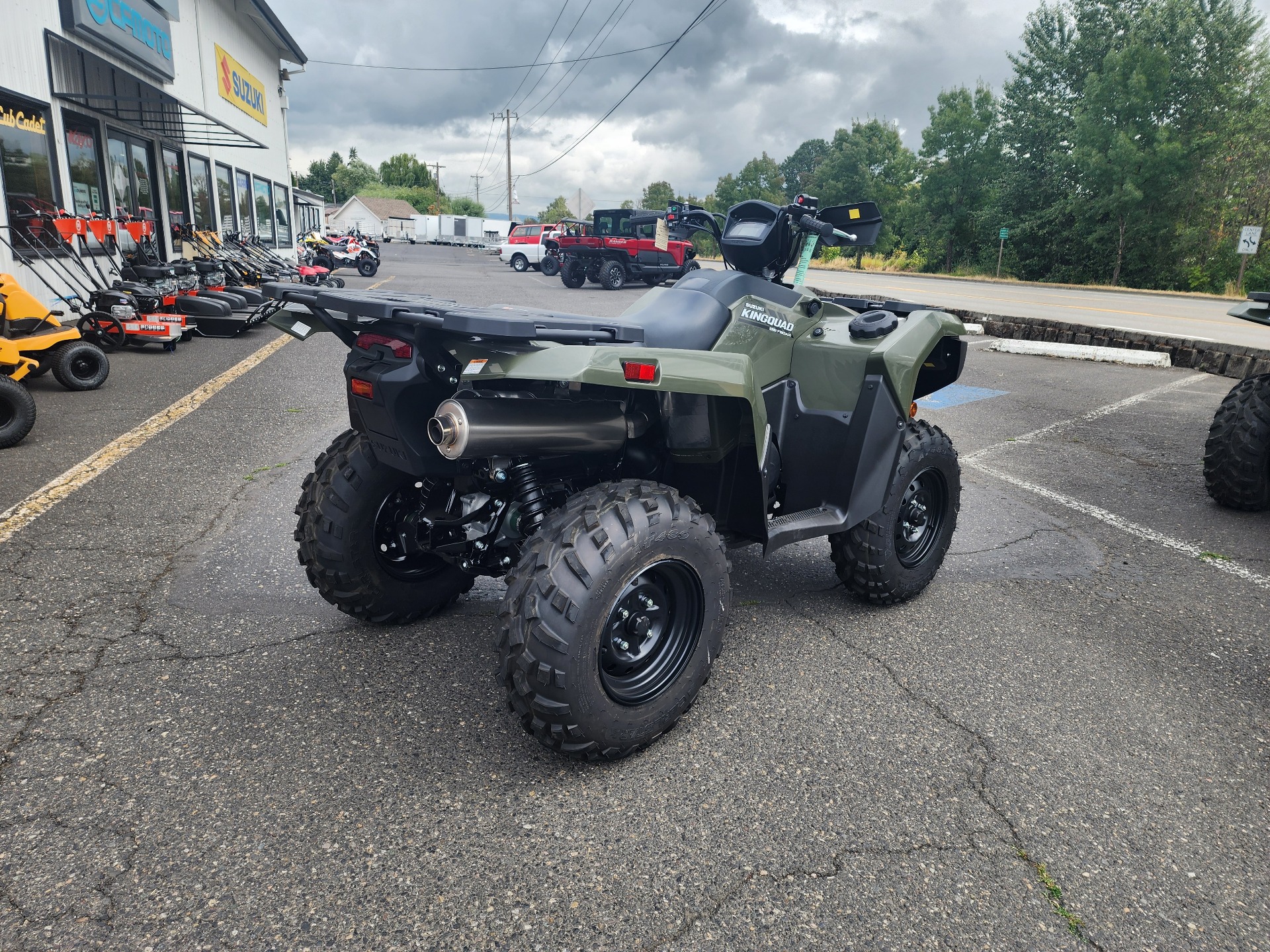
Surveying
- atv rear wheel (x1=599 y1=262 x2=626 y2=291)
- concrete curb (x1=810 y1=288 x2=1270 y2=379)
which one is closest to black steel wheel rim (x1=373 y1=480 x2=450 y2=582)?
concrete curb (x1=810 y1=288 x2=1270 y2=379)

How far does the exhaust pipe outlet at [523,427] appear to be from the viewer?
2275 mm

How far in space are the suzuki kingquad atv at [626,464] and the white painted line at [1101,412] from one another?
356cm

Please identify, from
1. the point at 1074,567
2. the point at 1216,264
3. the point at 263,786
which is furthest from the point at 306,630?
the point at 1216,264

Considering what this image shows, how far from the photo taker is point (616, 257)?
2402 cm

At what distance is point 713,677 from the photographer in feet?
10.4

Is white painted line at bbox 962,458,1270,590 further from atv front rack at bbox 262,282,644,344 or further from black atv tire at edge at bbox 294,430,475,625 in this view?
black atv tire at edge at bbox 294,430,475,625

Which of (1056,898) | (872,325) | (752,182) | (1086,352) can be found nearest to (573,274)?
(1086,352)

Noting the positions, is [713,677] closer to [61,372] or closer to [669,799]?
[669,799]

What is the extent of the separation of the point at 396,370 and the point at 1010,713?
2.44 metres

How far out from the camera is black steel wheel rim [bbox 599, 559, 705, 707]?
262 centimetres

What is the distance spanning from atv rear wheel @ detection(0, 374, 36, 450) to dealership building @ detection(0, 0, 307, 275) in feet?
21.7

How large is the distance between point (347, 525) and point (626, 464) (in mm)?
1069

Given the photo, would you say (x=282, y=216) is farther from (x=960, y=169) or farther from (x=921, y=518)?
(x=960, y=169)

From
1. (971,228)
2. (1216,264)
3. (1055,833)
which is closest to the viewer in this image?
(1055,833)
